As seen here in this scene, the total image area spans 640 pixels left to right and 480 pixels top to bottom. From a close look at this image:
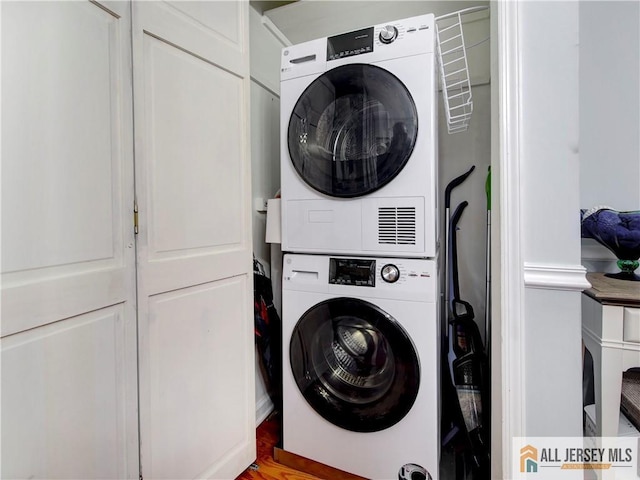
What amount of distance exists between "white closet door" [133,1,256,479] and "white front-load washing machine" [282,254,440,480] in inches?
9.1

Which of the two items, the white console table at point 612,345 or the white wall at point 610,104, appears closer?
the white console table at point 612,345

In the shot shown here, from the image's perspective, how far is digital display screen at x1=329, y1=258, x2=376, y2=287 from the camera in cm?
127

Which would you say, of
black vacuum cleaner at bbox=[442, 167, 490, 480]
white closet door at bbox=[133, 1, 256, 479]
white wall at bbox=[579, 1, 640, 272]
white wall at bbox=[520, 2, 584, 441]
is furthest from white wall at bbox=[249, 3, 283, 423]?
white wall at bbox=[579, 1, 640, 272]

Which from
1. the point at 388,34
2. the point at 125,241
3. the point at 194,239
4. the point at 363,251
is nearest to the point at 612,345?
the point at 363,251

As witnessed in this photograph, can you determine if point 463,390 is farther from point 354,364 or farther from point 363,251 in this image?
point 363,251

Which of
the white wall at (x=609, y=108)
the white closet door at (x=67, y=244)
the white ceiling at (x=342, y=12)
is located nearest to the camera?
the white closet door at (x=67, y=244)

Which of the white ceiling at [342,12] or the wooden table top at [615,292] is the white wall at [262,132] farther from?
the wooden table top at [615,292]

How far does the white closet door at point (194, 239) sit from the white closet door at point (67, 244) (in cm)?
6

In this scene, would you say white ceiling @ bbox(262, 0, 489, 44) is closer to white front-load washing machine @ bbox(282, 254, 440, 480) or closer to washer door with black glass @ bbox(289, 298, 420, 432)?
white front-load washing machine @ bbox(282, 254, 440, 480)

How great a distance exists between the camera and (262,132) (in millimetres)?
1774

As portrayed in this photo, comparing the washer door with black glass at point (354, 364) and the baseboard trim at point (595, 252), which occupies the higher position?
the baseboard trim at point (595, 252)

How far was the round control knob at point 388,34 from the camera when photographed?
47.7 inches

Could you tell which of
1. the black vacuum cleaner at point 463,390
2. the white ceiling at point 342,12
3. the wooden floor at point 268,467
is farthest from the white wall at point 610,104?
the wooden floor at point 268,467

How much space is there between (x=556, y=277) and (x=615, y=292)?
46cm
